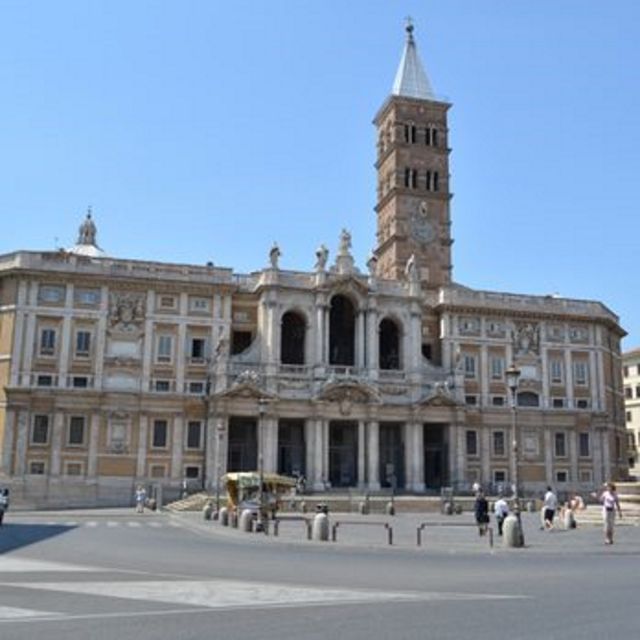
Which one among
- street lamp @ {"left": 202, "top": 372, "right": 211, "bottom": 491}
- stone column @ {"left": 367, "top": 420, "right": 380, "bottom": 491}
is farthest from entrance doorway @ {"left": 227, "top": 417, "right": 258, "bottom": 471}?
stone column @ {"left": 367, "top": 420, "right": 380, "bottom": 491}

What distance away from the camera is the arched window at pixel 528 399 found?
65.9 metres

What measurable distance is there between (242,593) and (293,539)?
13993 millimetres

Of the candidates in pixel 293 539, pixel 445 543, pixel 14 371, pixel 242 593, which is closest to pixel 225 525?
pixel 293 539

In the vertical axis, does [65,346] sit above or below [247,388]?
above

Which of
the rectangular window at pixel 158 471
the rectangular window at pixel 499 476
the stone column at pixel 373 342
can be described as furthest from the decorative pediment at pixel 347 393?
the rectangular window at pixel 158 471

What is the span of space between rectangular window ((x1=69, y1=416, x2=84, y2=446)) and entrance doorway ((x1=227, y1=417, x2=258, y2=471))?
34.5 feet

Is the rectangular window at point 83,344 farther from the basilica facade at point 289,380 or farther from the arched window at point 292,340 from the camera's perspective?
the arched window at point 292,340

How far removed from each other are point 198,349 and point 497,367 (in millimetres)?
24230

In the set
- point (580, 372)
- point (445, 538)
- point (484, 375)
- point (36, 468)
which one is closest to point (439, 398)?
point (484, 375)

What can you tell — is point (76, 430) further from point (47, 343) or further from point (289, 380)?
point (289, 380)

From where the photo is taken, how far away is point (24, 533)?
2950 centimetres

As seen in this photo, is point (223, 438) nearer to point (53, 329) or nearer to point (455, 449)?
point (53, 329)

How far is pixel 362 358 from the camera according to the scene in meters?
62.5

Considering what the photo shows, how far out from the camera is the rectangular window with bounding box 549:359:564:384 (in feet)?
220
